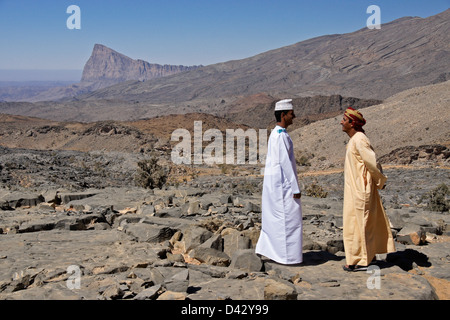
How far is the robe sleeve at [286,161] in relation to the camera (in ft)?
14.0

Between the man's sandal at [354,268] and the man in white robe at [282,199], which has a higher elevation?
the man in white robe at [282,199]

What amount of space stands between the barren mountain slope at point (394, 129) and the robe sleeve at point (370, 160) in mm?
17341

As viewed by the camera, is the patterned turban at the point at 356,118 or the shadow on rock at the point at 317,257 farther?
the shadow on rock at the point at 317,257

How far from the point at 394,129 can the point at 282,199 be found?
71.7 ft

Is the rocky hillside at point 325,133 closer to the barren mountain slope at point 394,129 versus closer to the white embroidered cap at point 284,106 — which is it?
the barren mountain slope at point 394,129

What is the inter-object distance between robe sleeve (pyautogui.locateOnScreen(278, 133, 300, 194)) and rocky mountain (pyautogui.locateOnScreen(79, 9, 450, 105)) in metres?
68.1

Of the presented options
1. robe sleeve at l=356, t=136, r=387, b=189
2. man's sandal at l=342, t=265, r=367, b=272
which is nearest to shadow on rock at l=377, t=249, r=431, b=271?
man's sandal at l=342, t=265, r=367, b=272

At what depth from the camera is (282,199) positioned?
14.1 ft

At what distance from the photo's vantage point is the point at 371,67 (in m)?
85.0

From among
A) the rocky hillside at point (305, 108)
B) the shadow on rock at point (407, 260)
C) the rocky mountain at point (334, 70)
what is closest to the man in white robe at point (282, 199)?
the shadow on rock at point (407, 260)

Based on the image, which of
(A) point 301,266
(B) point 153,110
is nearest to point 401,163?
(A) point 301,266

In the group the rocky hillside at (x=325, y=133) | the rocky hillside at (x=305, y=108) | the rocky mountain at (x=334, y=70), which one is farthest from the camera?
the rocky mountain at (x=334, y=70)

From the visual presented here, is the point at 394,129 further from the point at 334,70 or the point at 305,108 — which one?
the point at 334,70

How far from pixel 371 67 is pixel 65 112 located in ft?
198
